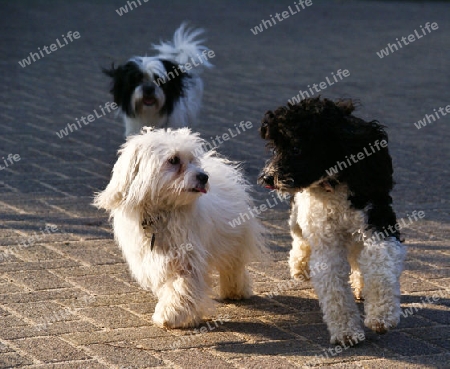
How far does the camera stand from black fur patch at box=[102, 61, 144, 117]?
8438mm

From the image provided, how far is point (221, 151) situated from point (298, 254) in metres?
3.74

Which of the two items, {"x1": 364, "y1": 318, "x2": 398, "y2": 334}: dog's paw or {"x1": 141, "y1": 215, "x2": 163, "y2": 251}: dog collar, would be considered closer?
{"x1": 364, "y1": 318, "x2": 398, "y2": 334}: dog's paw

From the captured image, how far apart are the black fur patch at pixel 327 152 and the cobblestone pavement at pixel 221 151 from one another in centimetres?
80

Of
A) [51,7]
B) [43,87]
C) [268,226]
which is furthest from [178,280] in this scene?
[51,7]

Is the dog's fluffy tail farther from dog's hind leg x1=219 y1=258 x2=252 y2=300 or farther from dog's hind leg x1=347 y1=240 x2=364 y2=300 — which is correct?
dog's hind leg x1=347 y1=240 x2=364 y2=300

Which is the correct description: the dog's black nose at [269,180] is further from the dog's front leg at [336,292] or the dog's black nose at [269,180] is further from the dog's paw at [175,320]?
the dog's paw at [175,320]

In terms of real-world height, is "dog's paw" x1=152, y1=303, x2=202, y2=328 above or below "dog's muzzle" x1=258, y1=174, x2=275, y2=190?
below

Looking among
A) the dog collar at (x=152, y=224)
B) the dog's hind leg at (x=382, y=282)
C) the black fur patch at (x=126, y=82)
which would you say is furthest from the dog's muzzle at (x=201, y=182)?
the black fur patch at (x=126, y=82)

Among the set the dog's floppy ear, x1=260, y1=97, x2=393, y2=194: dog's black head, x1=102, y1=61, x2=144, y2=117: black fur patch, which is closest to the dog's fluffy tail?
x1=102, y1=61, x2=144, y2=117: black fur patch

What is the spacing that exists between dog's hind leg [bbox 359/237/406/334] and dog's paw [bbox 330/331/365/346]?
0.42 ft

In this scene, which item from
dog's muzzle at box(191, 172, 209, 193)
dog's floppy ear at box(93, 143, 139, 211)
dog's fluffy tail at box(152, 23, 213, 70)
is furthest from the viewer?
dog's fluffy tail at box(152, 23, 213, 70)

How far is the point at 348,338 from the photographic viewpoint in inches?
181

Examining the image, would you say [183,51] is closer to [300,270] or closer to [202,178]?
[300,270]

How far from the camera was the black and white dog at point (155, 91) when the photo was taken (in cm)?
841
